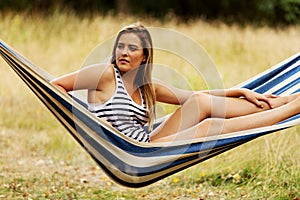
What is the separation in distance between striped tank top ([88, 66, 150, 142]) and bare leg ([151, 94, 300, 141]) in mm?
108

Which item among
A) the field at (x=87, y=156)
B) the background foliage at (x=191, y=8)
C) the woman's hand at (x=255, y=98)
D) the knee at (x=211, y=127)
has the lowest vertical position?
the field at (x=87, y=156)

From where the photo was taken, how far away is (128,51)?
2.55 metres

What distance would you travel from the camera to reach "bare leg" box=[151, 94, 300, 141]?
2551mm

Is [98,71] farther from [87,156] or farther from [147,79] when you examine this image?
[87,156]

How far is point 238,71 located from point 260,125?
3837 mm

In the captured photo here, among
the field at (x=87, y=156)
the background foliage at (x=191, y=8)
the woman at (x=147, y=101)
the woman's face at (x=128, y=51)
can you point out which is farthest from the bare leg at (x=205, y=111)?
the background foliage at (x=191, y=8)

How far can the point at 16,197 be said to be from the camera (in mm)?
3186

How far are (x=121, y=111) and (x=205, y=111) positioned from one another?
37 centimetres

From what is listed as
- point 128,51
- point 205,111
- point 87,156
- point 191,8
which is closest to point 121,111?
point 128,51

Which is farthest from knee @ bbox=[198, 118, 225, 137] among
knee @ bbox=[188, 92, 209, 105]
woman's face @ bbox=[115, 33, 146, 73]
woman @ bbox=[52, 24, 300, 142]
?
woman's face @ bbox=[115, 33, 146, 73]

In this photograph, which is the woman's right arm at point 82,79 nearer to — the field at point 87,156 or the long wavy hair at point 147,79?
the long wavy hair at point 147,79

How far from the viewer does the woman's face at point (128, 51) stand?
2.54 metres

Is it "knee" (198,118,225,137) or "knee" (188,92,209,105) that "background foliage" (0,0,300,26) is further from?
"knee" (198,118,225,137)

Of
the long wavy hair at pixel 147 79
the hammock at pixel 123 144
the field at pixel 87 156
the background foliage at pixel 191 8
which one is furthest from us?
the background foliage at pixel 191 8
